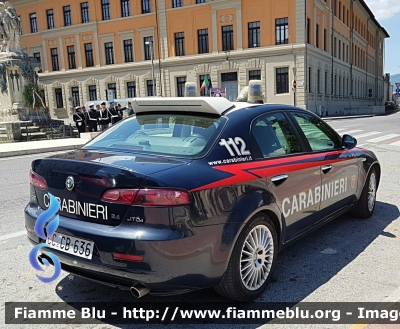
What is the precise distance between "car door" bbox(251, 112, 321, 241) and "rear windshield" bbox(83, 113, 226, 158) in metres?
0.44

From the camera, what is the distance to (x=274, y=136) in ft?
11.9

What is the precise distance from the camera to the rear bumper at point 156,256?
254cm

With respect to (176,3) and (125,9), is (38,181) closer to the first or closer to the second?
(176,3)

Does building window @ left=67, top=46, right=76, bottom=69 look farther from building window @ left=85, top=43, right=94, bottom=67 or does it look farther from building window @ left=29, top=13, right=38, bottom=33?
building window @ left=29, top=13, right=38, bottom=33

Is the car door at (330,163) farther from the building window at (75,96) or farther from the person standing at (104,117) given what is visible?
the building window at (75,96)

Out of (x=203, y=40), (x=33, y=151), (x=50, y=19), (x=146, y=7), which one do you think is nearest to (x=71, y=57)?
(x=50, y=19)

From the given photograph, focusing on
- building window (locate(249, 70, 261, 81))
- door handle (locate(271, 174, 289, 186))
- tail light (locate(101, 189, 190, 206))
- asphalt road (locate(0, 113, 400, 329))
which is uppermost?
building window (locate(249, 70, 261, 81))

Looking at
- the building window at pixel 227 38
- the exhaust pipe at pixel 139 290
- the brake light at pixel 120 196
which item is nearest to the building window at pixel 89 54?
the building window at pixel 227 38

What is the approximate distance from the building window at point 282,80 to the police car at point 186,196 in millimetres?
33351

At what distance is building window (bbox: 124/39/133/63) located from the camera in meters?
42.8

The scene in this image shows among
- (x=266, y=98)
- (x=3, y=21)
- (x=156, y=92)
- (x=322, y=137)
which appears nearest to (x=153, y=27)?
(x=156, y=92)

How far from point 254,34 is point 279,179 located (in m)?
35.9

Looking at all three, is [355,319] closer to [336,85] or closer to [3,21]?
[3,21]

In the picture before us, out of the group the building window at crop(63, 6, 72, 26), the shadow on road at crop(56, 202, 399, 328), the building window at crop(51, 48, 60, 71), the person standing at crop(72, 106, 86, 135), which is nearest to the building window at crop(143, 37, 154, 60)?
the building window at crop(63, 6, 72, 26)
